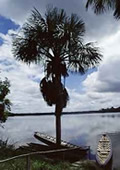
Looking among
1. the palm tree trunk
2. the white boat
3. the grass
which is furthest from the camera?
the palm tree trunk

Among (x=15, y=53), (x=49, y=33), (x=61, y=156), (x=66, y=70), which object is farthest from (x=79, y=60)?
(x=61, y=156)

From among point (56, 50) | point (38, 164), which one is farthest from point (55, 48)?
point (38, 164)

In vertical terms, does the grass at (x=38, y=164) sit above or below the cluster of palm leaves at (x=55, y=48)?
below

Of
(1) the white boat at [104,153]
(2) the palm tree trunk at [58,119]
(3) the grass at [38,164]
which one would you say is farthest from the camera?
(2) the palm tree trunk at [58,119]

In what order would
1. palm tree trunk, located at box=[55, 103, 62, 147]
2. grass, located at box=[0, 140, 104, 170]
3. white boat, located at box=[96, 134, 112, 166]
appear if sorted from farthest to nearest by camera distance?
palm tree trunk, located at box=[55, 103, 62, 147], white boat, located at box=[96, 134, 112, 166], grass, located at box=[0, 140, 104, 170]

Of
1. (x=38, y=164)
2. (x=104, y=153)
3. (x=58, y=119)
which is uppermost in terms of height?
(x=58, y=119)

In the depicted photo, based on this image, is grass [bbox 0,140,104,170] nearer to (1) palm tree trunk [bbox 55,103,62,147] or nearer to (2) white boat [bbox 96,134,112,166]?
(2) white boat [bbox 96,134,112,166]

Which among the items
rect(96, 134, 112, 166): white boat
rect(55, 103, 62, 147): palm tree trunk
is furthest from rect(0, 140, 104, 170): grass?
rect(55, 103, 62, 147): palm tree trunk

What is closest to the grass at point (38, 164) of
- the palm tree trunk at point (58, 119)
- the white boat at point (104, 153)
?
the white boat at point (104, 153)

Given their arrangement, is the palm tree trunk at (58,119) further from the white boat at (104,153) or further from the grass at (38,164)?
the grass at (38,164)

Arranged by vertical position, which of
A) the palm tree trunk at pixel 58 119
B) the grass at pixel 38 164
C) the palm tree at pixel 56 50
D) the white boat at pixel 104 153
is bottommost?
the white boat at pixel 104 153

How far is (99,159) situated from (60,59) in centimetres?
709

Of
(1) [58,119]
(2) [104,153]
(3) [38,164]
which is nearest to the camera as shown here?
(3) [38,164]

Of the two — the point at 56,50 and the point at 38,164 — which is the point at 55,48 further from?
the point at 38,164
